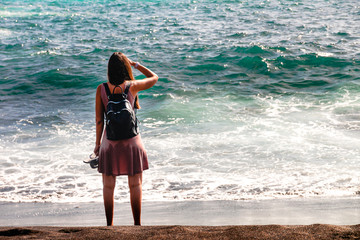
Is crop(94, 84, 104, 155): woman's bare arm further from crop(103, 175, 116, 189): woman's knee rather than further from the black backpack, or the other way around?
crop(103, 175, 116, 189): woman's knee

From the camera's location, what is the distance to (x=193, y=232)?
363cm

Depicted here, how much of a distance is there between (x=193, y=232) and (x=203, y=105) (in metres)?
7.60

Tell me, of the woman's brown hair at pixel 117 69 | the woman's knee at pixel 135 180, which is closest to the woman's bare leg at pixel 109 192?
the woman's knee at pixel 135 180

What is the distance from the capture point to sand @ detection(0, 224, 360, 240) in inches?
135

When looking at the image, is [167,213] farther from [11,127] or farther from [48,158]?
[11,127]

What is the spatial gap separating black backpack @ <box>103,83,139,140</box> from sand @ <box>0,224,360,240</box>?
2.89 feet

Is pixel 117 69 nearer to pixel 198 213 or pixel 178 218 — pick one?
pixel 178 218

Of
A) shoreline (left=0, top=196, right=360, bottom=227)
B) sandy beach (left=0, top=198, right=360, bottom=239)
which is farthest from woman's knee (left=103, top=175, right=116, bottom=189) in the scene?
shoreline (left=0, top=196, right=360, bottom=227)

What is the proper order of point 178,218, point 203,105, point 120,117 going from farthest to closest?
1. point 203,105
2. point 178,218
3. point 120,117

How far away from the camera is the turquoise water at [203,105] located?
645cm

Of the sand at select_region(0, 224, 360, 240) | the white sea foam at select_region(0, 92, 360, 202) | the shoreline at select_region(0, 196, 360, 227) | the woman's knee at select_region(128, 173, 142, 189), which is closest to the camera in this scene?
the sand at select_region(0, 224, 360, 240)

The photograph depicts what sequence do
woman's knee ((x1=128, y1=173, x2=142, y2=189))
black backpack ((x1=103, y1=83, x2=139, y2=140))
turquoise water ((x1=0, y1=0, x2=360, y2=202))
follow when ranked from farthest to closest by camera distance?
turquoise water ((x1=0, y1=0, x2=360, y2=202)) < woman's knee ((x1=128, y1=173, x2=142, y2=189)) < black backpack ((x1=103, y1=83, x2=139, y2=140))

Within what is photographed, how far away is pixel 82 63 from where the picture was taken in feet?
54.1

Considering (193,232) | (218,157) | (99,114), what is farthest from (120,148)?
(218,157)
